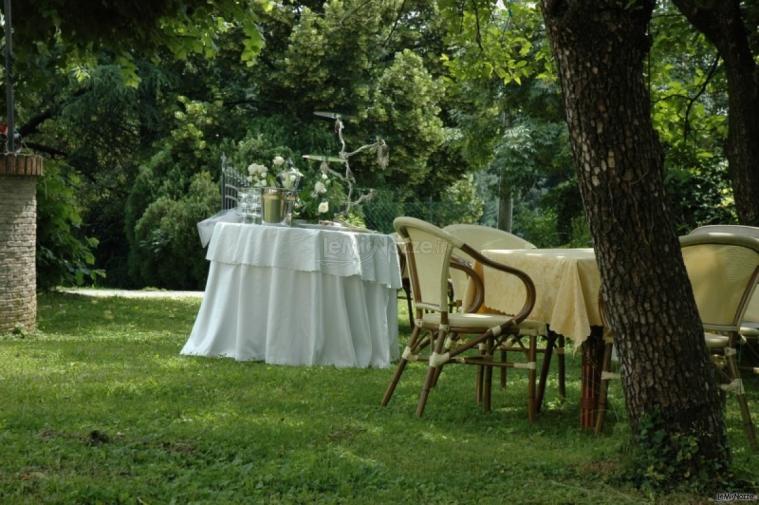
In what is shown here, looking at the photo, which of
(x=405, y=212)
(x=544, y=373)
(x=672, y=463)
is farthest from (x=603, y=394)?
(x=405, y=212)

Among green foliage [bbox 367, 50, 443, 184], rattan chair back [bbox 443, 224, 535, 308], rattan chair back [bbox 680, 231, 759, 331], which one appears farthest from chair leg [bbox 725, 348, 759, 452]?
green foliage [bbox 367, 50, 443, 184]

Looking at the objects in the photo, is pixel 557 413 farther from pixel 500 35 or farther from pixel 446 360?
pixel 500 35

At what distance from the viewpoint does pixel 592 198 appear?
144 inches

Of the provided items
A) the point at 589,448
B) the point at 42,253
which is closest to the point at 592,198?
the point at 589,448

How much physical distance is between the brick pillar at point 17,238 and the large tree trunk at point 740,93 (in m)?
5.16

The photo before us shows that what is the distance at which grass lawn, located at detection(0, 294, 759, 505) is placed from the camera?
11.8 feet

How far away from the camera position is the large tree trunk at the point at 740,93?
7008 mm

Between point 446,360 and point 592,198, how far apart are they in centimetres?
174

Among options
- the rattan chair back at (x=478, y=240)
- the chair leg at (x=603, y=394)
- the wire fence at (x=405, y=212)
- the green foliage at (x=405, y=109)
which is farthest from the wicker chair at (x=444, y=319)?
the green foliage at (x=405, y=109)

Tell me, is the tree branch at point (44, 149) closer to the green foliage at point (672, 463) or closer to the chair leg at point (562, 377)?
the chair leg at point (562, 377)

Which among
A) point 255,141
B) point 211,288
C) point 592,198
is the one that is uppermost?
point 255,141

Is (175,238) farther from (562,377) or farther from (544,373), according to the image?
(544,373)

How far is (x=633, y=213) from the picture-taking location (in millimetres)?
3586

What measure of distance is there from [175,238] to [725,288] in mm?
13016
